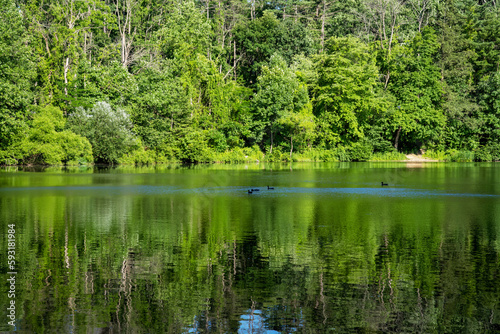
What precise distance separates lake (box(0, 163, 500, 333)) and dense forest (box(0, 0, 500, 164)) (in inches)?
1811

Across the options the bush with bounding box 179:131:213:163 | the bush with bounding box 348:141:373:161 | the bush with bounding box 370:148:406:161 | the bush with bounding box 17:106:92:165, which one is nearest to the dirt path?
the bush with bounding box 370:148:406:161

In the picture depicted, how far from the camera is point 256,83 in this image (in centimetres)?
8675

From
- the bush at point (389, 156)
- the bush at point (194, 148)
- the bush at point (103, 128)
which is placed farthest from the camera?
the bush at point (389, 156)

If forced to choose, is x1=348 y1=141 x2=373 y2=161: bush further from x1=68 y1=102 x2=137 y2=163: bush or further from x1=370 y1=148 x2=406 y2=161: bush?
x1=68 y1=102 x2=137 y2=163: bush

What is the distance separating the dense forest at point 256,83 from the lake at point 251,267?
4600 centimetres

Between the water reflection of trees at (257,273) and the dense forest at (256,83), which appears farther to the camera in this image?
the dense forest at (256,83)

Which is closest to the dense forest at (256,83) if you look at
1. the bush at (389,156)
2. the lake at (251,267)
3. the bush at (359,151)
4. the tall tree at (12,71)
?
the bush at (359,151)

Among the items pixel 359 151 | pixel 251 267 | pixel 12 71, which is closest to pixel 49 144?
pixel 12 71

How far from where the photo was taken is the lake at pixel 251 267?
966 centimetres

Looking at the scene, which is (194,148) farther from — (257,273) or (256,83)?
(257,273)

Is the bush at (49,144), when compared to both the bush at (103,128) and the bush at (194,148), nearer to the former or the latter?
the bush at (103,128)

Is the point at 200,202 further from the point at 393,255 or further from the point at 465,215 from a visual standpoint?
the point at 393,255

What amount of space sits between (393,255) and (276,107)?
66007 mm

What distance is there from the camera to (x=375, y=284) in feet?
39.1
